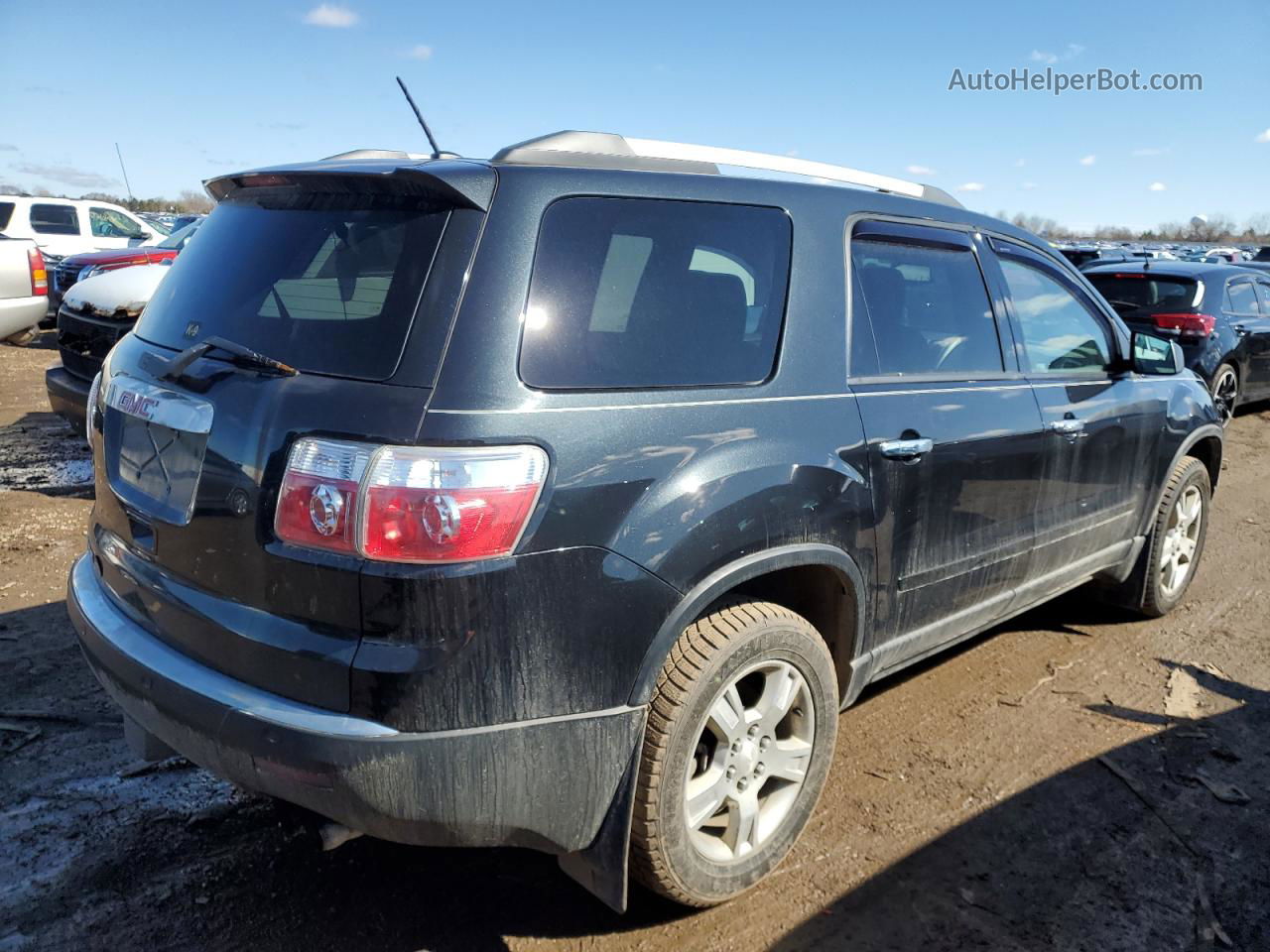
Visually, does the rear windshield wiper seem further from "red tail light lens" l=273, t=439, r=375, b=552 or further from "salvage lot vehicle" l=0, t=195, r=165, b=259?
"salvage lot vehicle" l=0, t=195, r=165, b=259

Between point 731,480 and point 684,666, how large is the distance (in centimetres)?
47

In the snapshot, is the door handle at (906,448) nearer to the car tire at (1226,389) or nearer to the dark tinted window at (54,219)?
the car tire at (1226,389)

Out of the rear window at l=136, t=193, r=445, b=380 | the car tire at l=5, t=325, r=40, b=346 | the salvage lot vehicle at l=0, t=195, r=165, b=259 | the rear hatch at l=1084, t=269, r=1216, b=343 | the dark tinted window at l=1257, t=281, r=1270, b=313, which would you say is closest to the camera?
the rear window at l=136, t=193, r=445, b=380

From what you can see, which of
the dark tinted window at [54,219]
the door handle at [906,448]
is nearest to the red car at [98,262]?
the dark tinted window at [54,219]

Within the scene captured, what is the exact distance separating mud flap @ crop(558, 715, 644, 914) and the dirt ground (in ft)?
0.98

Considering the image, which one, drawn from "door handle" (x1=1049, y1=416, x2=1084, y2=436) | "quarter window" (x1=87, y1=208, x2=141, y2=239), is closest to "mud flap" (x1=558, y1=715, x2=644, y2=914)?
"door handle" (x1=1049, y1=416, x2=1084, y2=436)

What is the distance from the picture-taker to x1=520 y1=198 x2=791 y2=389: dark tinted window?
2.21m

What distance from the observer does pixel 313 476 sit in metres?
2.03

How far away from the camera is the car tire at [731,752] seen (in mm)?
2346

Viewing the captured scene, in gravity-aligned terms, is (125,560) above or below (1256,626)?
above

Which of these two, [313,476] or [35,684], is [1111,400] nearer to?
[313,476]

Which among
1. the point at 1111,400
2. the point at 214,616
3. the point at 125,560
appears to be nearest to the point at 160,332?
the point at 125,560

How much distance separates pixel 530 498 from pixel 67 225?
17.3 m

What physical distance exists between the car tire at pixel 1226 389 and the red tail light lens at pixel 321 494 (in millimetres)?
10208
